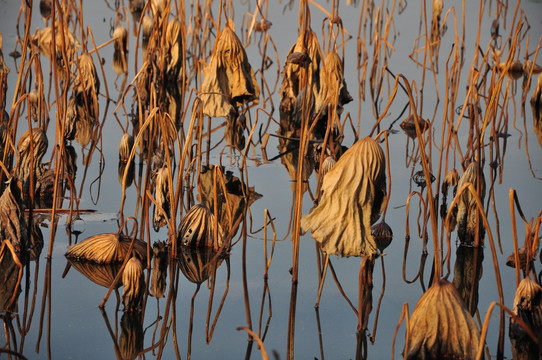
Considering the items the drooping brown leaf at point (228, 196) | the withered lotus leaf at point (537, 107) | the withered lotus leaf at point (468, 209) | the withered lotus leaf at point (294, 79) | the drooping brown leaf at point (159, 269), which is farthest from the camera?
the withered lotus leaf at point (537, 107)

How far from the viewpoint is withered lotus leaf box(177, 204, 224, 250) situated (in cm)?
167

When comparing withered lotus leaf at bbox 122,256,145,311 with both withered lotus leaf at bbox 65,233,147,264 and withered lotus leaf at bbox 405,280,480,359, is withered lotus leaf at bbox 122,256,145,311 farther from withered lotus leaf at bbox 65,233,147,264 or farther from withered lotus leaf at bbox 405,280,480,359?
withered lotus leaf at bbox 405,280,480,359

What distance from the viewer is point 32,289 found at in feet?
4.74

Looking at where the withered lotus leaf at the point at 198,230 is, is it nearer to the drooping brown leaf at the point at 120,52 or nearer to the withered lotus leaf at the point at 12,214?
the withered lotus leaf at the point at 12,214

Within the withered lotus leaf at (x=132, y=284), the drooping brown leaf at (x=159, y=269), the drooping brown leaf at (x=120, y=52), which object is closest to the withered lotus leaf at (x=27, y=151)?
the drooping brown leaf at (x=159, y=269)

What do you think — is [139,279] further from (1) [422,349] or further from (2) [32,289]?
(1) [422,349]

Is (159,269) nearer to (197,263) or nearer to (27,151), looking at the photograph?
(197,263)

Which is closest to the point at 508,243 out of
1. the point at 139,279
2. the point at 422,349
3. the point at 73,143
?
the point at 422,349

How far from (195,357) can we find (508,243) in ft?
2.85

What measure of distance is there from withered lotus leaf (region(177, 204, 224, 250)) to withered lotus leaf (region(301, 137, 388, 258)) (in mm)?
545

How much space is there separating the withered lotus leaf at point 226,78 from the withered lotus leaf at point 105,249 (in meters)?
0.32

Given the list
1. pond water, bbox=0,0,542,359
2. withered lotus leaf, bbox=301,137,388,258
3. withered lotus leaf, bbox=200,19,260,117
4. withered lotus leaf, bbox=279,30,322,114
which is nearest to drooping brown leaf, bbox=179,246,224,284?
pond water, bbox=0,0,542,359

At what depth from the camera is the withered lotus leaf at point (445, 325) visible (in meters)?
1.09

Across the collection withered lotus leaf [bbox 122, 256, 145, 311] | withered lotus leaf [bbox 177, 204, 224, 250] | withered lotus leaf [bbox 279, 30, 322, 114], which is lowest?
withered lotus leaf [bbox 122, 256, 145, 311]
